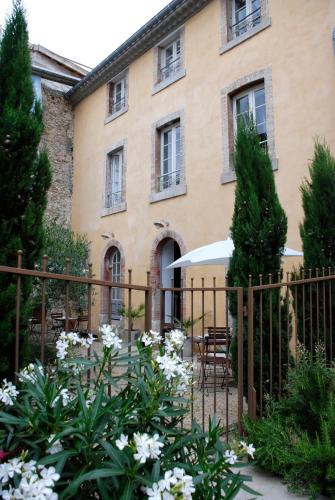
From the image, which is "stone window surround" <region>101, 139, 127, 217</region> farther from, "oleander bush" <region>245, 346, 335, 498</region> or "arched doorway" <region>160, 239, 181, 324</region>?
"oleander bush" <region>245, 346, 335, 498</region>

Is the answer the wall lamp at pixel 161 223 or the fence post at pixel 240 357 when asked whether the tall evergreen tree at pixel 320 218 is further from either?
the wall lamp at pixel 161 223

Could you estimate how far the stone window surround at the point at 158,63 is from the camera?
10.6m

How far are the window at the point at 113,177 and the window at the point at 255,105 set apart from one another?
4.71 meters

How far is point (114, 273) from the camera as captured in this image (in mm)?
12906

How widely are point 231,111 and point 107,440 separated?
8551 mm

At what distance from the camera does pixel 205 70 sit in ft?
32.3

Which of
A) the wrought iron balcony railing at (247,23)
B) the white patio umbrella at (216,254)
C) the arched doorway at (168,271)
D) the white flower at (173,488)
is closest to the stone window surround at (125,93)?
the wrought iron balcony railing at (247,23)

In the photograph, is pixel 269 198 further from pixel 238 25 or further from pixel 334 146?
pixel 238 25

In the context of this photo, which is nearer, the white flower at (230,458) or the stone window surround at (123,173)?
the white flower at (230,458)

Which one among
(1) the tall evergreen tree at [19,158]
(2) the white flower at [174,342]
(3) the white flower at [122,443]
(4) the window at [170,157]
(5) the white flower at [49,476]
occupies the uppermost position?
(4) the window at [170,157]

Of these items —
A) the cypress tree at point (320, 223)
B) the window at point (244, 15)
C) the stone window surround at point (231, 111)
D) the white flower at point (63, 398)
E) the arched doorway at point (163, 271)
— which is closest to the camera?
the white flower at point (63, 398)

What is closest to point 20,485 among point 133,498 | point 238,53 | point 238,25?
point 133,498

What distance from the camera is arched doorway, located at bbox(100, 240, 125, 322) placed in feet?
40.2

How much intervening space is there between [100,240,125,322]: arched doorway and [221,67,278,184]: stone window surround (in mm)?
4497
